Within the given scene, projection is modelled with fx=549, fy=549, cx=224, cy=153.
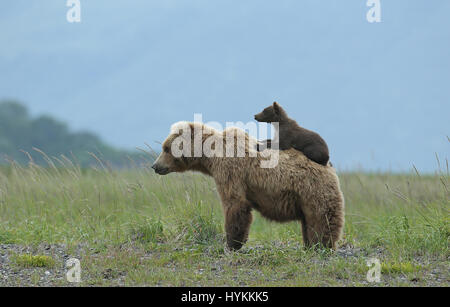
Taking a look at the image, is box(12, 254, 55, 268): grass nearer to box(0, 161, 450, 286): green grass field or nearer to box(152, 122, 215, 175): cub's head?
box(0, 161, 450, 286): green grass field

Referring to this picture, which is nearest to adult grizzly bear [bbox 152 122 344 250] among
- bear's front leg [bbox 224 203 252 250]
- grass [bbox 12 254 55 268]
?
bear's front leg [bbox 224 203 252 250]

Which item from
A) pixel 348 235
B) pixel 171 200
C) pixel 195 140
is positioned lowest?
pixel 348 235

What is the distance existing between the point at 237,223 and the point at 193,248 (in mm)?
823

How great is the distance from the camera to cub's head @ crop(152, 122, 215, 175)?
677 cm

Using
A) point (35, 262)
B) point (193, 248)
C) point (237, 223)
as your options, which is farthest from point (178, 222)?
point (35, 262)

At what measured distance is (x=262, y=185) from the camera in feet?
21.5

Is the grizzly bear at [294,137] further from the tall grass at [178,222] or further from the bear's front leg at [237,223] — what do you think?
the tall grass at [178,222]

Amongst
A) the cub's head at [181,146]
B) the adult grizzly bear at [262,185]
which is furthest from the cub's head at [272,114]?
the cub's head at [181,146]

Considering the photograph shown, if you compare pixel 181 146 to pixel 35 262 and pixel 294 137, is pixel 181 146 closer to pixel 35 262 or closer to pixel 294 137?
pixel 294 137

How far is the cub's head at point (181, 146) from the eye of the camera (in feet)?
22.2
